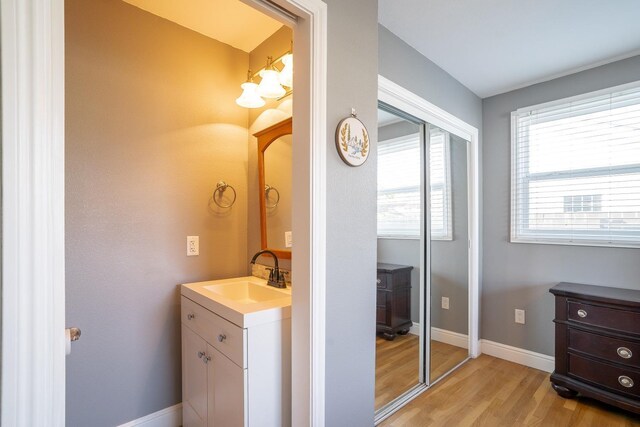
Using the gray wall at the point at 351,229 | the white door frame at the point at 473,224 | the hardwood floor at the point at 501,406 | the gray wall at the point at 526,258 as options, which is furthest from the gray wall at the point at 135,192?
the gray wall at the point at 526,258

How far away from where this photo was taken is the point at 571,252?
2512 mm

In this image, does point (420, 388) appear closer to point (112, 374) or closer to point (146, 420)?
point (146, 420)

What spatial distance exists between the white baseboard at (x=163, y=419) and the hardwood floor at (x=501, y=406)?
51.0 inches

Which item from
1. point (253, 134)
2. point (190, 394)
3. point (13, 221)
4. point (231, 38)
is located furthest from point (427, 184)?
point (13, 221)

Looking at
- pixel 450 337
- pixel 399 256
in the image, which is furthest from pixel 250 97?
pixel 450 337

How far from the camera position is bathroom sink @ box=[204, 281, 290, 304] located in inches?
73.4

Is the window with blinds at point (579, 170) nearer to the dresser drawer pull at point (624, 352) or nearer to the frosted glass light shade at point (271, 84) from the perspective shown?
the dresser drawer pull at point (624, 352)

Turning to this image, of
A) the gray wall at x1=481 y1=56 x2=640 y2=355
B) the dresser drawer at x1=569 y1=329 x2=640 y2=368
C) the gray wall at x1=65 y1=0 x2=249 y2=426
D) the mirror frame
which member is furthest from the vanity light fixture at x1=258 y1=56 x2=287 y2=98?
the dresser drawer at x1=569 y1=329 x2=640 y2=368

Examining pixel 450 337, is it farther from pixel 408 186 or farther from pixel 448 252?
pixel 408 186

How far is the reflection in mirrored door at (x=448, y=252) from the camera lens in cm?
250

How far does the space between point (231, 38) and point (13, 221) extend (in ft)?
6.46

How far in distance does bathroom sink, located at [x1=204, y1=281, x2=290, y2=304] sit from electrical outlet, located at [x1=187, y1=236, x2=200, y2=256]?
→ 0.29 metres

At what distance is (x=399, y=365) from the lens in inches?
91.6

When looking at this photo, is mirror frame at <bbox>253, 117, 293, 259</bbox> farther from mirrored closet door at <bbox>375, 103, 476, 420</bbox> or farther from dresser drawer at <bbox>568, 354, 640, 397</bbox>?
dresser drawer at <bbox>568, 354, 640, 397</bbox>
